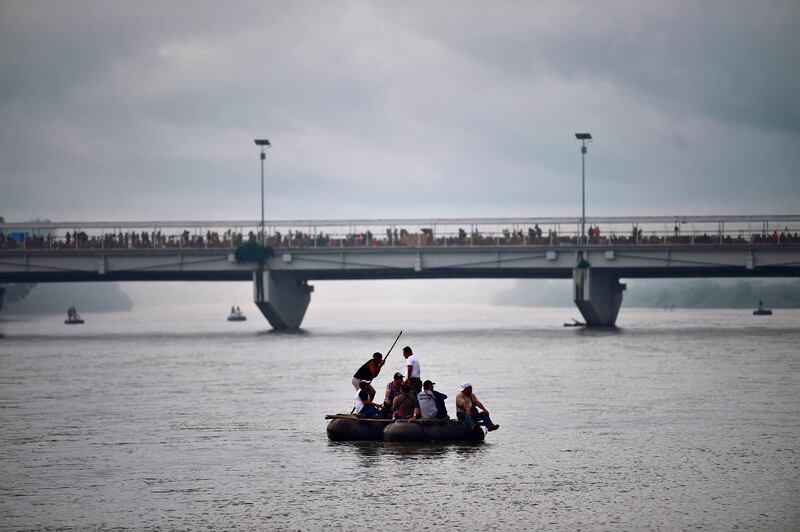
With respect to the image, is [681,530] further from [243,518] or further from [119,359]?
[119,359]

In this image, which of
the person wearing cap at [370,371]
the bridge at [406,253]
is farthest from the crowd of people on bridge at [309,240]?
the person wearing cap at [370,371]

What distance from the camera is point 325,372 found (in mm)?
63625

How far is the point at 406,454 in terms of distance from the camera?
1233 inches

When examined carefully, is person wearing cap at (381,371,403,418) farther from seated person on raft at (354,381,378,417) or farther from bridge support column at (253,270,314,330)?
bridge support column at (253,270,314,330)

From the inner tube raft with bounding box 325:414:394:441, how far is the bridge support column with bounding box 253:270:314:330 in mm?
74306

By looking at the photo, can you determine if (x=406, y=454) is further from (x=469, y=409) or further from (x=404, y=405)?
(x=469, y=409)

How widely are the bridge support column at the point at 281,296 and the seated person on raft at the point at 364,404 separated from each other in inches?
2932

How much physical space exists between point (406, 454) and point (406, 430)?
141 centimetres

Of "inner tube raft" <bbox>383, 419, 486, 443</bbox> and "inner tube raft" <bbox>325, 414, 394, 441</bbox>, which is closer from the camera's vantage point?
"inner tube raft" <bbox>383, 419, 486, 443</bbox>

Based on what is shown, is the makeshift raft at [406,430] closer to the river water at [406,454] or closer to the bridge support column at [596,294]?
the river water at [406,454]

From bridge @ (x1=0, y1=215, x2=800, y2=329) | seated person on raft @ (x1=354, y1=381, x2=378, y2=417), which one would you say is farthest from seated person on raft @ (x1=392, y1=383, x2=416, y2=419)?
bridge @ (x1=0, y1=215, x2=800, y2=329)

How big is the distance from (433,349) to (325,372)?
74.3ft

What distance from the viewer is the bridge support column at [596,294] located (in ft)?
348

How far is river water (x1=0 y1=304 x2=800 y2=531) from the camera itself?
79.2ft
